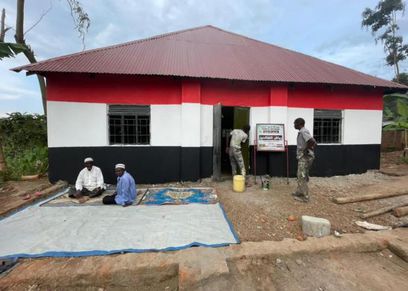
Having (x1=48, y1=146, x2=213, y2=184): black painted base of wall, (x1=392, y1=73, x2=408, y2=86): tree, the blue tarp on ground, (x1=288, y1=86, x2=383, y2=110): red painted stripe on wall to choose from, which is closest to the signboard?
(x1=288, y1=86, x2=383, y2=110): red painted stripe on wall

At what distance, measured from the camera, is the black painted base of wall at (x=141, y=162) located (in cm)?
648

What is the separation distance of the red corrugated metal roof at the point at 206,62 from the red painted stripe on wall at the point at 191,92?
0.32 m

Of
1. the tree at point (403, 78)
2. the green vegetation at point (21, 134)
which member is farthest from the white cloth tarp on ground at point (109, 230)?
the tree at point (403, 78)

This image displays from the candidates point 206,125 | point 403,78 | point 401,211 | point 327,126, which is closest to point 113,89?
point 206,125

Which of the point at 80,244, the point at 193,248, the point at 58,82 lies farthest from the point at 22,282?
the point at 58,82

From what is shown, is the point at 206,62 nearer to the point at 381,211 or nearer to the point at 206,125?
the point at 206,125

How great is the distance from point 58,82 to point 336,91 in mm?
9174

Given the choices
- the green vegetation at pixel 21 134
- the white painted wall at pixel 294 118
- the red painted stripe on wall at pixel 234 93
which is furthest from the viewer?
the green vegetation at pixel 21 134

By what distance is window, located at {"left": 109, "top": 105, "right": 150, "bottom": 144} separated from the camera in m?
6.62

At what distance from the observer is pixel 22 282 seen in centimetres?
265

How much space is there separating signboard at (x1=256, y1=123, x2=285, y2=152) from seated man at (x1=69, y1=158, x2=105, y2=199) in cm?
486

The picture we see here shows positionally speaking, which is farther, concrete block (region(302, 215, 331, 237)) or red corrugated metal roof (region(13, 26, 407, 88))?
red corrugated metal roof (region(13, 26, 407, 88))

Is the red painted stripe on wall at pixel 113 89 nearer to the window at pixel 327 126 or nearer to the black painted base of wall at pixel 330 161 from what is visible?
the black painted base of wall at pixel 330 161

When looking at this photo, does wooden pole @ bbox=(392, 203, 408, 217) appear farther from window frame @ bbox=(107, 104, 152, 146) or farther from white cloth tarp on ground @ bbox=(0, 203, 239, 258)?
window frame @ bbox=(107, 104, 152, 146)
